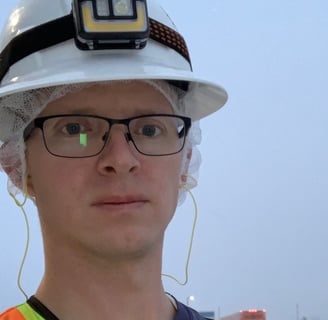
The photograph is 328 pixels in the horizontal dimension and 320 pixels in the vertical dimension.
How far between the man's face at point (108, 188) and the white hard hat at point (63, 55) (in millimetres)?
67

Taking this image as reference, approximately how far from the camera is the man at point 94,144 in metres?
1.60

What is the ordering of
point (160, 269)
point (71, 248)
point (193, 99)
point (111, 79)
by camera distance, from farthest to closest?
point (193, 99) → point (160, 269) → point (71, 248) → point (111, 79)

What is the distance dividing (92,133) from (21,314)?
0.49 metres

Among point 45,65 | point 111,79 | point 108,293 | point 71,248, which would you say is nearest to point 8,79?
point 45,65

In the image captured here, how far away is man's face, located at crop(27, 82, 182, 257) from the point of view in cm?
159

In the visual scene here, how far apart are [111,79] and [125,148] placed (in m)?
0.17

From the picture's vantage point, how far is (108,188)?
1.59m

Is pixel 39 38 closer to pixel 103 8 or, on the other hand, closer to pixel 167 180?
pixel 103 8

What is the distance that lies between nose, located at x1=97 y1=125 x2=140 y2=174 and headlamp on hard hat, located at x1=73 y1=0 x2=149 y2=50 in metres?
0.21

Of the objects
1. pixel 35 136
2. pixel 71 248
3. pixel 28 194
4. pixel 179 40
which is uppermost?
pixel 179 40

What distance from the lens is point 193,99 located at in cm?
202

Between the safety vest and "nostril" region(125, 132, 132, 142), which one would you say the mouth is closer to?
"nostril" region(125, 132, 132, 142)

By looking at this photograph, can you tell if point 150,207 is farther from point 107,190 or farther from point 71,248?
point 71,248

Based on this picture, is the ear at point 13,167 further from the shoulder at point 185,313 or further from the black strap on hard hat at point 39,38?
the shoulder at point 185,313
